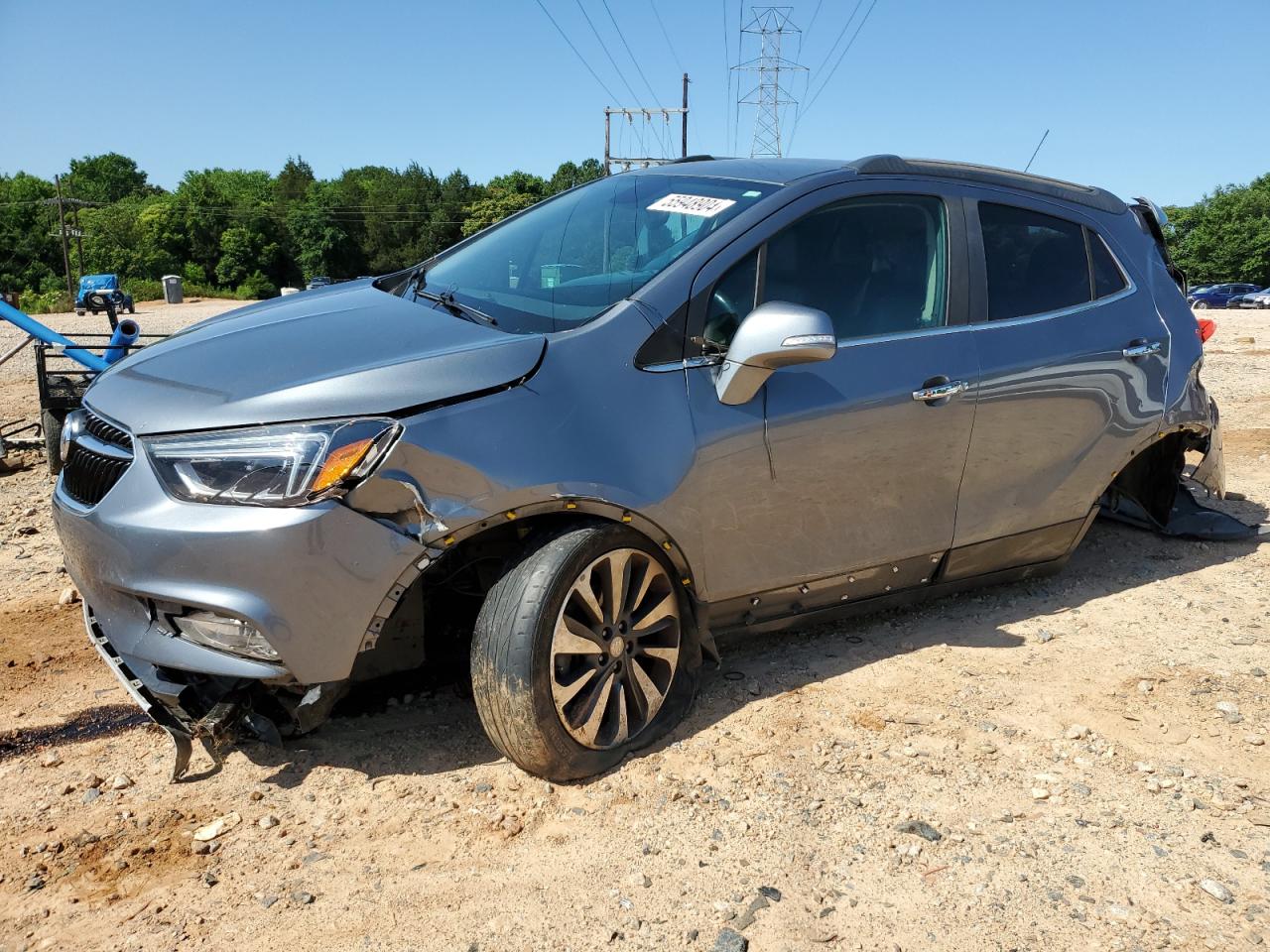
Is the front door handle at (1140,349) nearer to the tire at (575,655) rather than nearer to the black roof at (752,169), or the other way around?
the black roof at (752,169)

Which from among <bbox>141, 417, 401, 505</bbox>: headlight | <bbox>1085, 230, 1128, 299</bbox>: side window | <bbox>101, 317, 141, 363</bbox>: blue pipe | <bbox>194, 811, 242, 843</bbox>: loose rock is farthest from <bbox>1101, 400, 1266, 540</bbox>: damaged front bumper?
<bbox>101, 317, 141, 363</bbox>: blue pipe

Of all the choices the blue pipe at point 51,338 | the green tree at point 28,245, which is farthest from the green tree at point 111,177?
the blue pipe at point 51,338

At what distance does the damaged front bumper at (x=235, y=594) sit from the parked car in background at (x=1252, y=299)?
50838 mm

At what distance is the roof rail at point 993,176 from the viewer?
3689 mm

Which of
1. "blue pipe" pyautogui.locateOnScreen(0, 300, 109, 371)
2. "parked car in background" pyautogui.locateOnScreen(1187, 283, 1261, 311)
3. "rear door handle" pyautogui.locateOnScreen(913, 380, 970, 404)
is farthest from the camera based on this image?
"parked car in background" pyautogui.locateOnScreen(1187, 283, 1261, 311)

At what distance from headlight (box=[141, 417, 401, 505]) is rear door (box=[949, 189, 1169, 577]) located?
89.3 inches

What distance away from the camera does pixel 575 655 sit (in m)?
2.93

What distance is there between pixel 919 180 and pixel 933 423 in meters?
0.94

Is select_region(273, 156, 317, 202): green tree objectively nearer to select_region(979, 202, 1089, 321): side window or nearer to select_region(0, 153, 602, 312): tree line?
select_region(0, 153, 602, 312): tree line

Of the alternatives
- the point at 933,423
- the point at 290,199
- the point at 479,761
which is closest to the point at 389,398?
the point at 479,761

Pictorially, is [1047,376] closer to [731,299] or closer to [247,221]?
[731,299]

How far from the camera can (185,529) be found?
8.21ft

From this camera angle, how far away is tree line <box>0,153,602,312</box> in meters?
82.7

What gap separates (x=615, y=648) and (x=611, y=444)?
2.02ft
